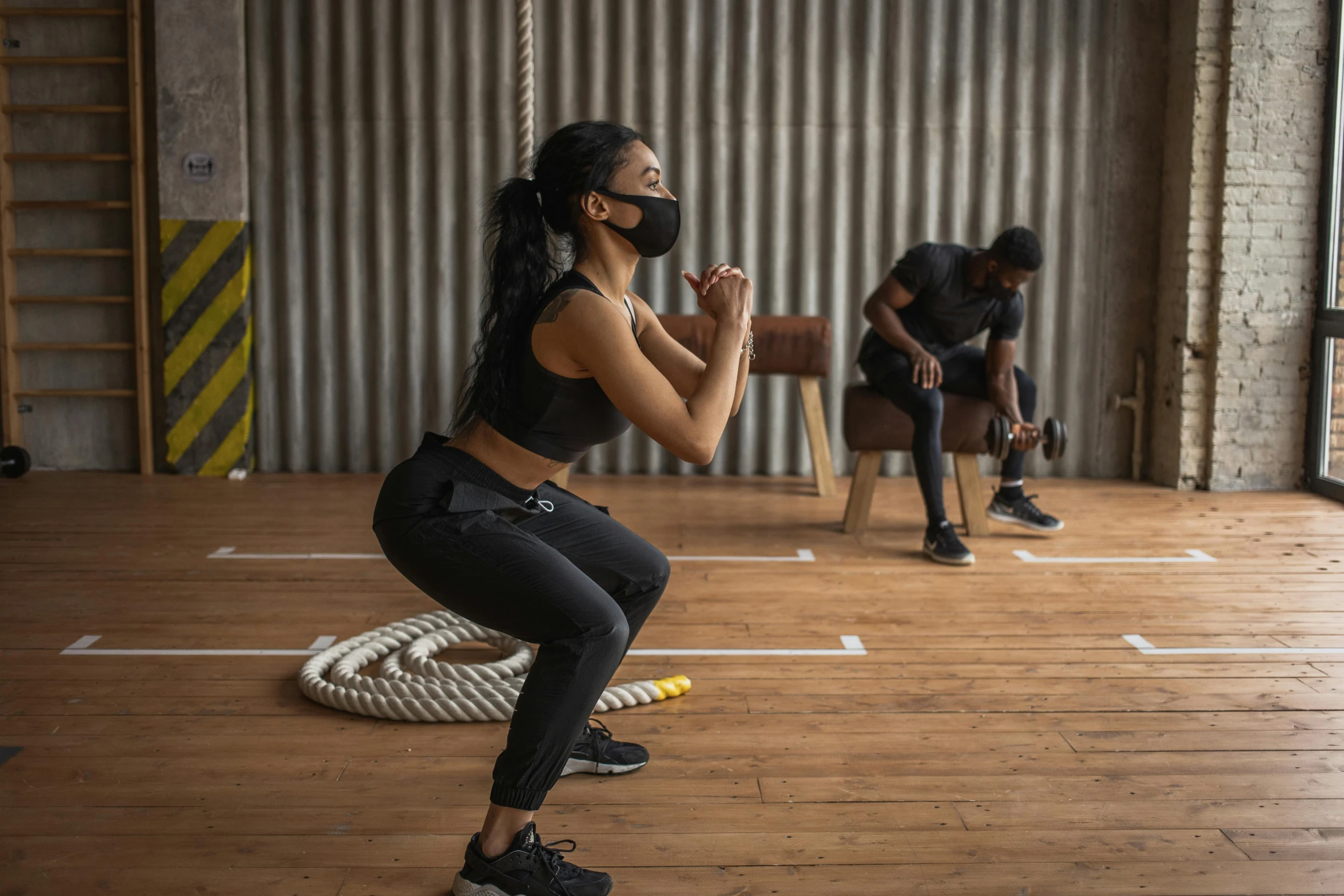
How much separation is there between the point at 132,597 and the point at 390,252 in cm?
279

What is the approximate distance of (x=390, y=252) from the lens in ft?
19.7

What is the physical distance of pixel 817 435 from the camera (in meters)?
5.61

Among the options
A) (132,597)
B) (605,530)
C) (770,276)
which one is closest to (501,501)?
(605,530)

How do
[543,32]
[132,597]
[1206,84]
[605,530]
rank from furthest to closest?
[543,32] < [1206,84] < [132,597] < [605,530]

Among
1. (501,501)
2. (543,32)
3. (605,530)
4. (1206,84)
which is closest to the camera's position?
(501,501)

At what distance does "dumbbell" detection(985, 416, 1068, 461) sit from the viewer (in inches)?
177

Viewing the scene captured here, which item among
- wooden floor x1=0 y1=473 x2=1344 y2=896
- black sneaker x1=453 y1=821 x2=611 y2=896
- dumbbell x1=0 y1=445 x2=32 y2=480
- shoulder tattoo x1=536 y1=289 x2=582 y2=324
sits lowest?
wooden floor x1=0 y1=473 x2=1344 y2=896

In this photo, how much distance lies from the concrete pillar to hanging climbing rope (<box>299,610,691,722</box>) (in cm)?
322

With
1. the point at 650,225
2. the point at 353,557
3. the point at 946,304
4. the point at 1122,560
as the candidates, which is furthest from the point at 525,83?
the point at 1122,560

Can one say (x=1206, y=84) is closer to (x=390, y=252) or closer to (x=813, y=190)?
(x=813, y=190)

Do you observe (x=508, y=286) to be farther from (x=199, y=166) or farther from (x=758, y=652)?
(x=199, y=166)

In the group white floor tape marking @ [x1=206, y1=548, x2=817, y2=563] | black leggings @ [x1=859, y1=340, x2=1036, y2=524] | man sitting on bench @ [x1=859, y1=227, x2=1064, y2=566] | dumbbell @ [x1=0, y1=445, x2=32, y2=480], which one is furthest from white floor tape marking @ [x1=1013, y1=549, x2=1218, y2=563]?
dumbbell @ [x1=0, y1=445, x2=32, y2=480]

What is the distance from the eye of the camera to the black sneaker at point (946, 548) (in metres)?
4.16

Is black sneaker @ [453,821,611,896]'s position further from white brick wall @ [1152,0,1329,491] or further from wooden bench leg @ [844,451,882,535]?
white brick wall @ [1152,0,1329,491]
